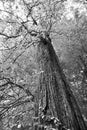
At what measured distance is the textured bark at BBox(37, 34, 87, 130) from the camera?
6.63 ft

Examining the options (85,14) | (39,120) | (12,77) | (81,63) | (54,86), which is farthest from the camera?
(81,63)

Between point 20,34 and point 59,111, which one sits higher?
point 20,34

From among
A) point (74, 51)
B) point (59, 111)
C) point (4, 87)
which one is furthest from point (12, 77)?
point (74, 51)

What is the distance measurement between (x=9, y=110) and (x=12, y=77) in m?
0.90

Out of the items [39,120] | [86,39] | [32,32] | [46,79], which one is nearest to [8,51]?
[32,32]

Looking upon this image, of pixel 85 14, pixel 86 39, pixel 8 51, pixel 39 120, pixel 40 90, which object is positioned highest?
pixel 85 14

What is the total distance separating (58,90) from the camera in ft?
7.70

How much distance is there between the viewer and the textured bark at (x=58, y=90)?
2.02 m

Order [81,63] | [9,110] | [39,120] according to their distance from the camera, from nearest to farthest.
Result: 1. [39,120]
2. [9,110]
3. [81,63]

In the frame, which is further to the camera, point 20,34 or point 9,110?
point 20,34

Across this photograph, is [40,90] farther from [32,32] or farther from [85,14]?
[85,14]

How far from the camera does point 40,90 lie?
2455 millimetres

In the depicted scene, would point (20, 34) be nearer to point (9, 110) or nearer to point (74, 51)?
point (9, 110)

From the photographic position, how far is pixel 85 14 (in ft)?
27.7
